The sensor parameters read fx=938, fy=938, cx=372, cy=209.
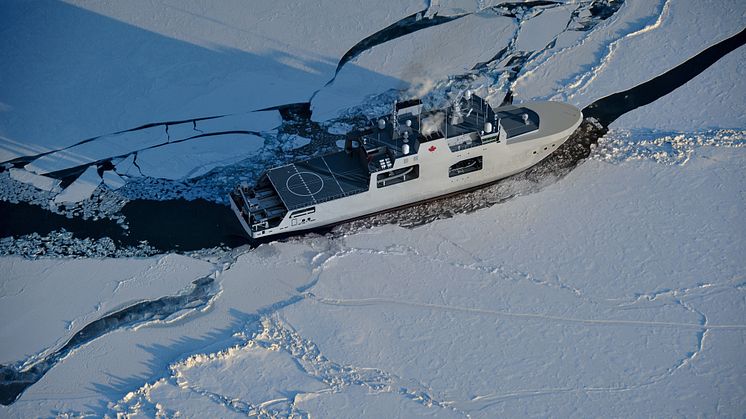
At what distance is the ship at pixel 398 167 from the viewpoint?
17.8 meters

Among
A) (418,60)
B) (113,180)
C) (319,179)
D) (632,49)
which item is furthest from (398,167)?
(632,49)

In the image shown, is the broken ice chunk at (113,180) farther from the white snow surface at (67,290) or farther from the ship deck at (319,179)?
the ship deck at (319,179)

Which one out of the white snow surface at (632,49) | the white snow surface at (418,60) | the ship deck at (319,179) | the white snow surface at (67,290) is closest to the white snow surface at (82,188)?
the white snow surface at (67,290)

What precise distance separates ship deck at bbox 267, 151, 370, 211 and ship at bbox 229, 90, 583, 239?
19mm

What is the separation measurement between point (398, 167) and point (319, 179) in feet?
5.14

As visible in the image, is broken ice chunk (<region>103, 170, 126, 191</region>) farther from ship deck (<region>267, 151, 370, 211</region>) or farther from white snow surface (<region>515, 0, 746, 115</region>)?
white snow surface (<region>515, 0, 746, 115</region>)

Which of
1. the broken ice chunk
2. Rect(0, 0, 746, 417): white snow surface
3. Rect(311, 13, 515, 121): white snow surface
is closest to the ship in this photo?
Rect(0, 0, 746, 417): white snow surface

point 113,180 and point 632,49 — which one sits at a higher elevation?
point 113,180

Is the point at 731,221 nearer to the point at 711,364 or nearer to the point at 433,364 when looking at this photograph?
the point at 711,364

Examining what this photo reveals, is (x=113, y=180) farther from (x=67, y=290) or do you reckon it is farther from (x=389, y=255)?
(x=389, y=255)

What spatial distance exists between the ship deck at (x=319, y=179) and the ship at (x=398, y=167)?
0.06 feet

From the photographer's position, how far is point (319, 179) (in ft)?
59.5

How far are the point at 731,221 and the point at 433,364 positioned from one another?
6.69m

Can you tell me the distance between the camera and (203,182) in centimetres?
1909
